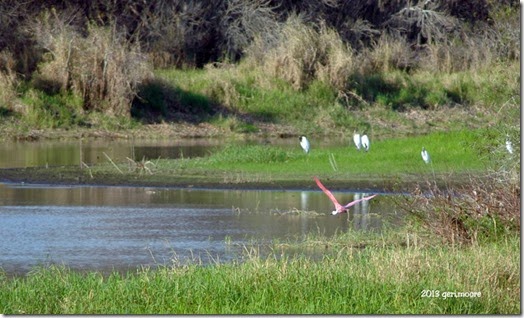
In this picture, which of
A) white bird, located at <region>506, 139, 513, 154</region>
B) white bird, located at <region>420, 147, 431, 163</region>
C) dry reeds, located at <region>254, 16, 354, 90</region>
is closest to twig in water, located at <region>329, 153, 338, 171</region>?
white bird, located at <region>420, 147, 431, 163</region>

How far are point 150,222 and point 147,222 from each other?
4cm

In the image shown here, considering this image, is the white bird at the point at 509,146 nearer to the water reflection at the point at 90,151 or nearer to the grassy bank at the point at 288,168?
the grassy bank at the point at 288,168

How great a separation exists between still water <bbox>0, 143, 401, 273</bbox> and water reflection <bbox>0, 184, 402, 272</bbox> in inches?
0.5

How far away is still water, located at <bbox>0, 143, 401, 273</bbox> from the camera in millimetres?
13242

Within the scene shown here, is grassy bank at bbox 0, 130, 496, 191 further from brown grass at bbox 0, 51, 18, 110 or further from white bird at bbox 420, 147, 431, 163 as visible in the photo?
brown grass at bbox 0, 51, 18, 110

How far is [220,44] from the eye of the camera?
38531 millimetres

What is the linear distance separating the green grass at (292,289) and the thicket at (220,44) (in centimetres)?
1973

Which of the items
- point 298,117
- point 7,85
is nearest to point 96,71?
point 7,85

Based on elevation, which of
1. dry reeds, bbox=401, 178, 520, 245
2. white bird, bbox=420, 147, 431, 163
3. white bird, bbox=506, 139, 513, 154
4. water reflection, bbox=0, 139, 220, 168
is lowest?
water reflection, bbox=0, 139, 220, 168

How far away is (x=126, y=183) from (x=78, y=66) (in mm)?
11182

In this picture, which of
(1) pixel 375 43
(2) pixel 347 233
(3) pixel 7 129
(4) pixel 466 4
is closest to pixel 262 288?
(2) pixel 347 233

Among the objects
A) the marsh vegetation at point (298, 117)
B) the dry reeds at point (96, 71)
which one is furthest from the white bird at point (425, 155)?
the dry reeds at point (96, 71)

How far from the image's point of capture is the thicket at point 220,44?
101ft

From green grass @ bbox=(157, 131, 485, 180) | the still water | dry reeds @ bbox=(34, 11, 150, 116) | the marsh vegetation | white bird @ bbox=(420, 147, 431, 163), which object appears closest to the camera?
the marsh vegetation
